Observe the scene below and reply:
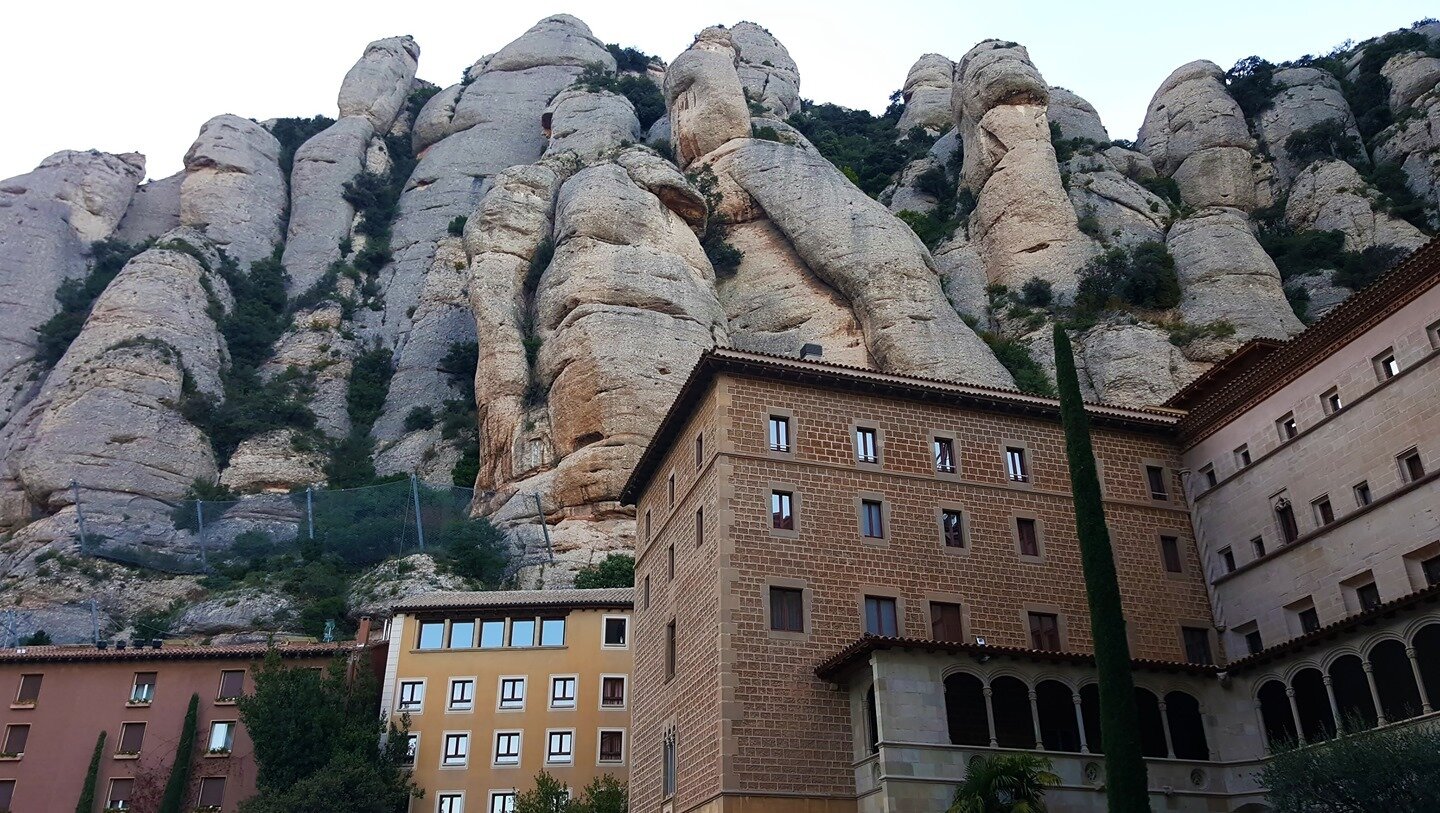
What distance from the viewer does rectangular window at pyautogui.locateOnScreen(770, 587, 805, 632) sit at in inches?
1034

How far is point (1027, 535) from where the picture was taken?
29.7m

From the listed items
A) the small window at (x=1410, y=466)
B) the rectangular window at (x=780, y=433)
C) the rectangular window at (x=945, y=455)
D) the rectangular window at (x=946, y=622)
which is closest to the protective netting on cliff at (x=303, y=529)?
the rectangular window at (x=780, y=433)

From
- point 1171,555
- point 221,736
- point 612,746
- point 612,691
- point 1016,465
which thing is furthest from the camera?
point 221,736

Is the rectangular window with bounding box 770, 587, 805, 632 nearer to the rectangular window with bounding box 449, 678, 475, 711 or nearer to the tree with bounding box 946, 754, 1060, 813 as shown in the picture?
the tree with bounding box 946, 754, 1060, 813

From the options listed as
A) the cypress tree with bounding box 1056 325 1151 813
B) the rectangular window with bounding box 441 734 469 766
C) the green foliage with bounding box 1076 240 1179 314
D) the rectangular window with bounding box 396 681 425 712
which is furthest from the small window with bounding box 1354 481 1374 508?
the green foliage with bounding box 1076 240 1179 314

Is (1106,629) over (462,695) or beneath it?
beneath

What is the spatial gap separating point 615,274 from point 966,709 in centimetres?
3378

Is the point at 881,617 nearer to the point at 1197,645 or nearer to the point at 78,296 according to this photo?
the point at 1197,645

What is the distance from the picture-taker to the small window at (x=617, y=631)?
38.7m

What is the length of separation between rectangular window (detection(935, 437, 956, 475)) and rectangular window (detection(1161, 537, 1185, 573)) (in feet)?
21.3

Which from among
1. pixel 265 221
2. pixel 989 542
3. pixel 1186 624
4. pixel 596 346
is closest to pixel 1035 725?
pixel 989 542

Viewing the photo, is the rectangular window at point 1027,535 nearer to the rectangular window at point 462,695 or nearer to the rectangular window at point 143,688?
the rectangular window at point 462,695

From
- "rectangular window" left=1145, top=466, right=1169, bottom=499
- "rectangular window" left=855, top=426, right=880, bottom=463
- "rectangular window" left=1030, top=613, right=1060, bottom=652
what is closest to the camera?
"rectangular window" left=1030, top=613, right=1060, bottom=652

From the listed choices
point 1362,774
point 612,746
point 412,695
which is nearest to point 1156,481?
point 1362,774
